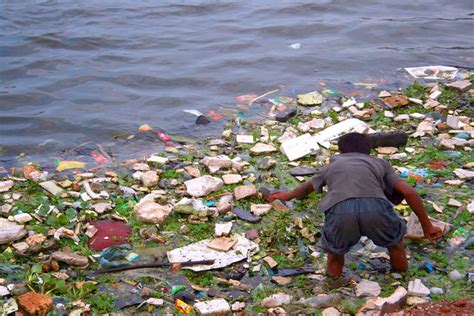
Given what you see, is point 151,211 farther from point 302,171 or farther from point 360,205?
point 360,205

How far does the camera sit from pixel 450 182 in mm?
5480

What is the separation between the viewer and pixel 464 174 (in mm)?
5582

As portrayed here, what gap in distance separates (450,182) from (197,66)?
197 inches

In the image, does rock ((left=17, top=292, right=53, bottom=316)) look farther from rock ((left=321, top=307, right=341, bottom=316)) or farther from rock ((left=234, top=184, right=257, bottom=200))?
rock ((left=234, top=184, right=257, bottom=200))

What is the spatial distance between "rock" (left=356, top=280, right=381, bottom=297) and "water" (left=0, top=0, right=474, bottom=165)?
3430mm

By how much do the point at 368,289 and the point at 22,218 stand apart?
2.71 meters

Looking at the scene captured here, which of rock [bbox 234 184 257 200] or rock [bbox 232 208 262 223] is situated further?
rock [bbox 234 184 257 200]

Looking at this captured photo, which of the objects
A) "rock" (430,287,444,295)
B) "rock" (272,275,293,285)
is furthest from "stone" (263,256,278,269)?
"rock" (430,287,444,295)

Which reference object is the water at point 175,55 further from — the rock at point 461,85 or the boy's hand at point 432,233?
the boy's hand at point 432,233

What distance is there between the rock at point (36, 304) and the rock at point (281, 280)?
1457 millimetres

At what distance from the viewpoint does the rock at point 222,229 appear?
15.9 ft

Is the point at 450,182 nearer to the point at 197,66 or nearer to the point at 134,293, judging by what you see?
the point at 134,293

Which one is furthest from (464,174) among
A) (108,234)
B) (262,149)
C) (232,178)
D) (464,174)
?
(108,234)

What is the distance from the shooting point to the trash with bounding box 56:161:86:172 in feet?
21.1
